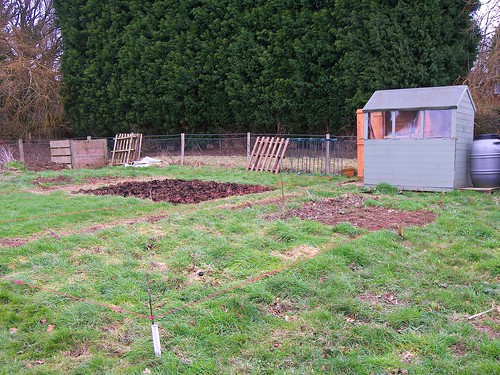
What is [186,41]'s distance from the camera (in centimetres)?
1747

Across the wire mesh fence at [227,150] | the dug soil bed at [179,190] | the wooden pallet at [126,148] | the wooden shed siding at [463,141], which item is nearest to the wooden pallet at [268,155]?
the wire mesh fence at [227,150]

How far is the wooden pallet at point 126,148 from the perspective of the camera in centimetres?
1733

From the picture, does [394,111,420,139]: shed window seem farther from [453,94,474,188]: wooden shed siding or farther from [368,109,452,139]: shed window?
[453,94,474,188]: wooden shed siding

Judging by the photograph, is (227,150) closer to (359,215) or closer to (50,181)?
(50,181)

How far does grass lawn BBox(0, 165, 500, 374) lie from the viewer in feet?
9.05

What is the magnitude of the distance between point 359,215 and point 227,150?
1011 cm

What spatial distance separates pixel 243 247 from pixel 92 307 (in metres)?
1.89

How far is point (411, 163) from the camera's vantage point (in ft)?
30.6

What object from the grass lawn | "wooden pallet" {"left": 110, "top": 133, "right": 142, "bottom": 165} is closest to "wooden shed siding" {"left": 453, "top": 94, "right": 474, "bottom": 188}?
the grass lawn

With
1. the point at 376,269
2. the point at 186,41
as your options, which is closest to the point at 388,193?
the point at 376,269

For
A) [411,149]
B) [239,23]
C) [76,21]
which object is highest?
[76,21]

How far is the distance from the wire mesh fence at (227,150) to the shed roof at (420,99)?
7.93 feet

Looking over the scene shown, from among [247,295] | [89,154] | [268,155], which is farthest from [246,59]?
[247,295]

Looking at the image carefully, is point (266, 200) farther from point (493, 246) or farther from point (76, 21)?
point (76, 21)
